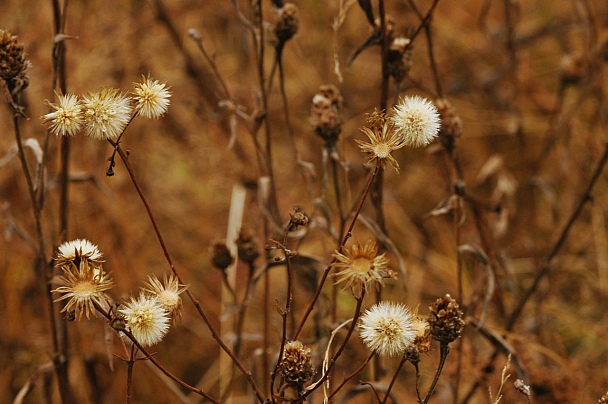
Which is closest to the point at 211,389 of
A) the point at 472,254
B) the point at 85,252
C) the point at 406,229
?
the point at 406,229

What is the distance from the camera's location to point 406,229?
2631mm

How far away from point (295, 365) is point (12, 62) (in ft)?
2.31

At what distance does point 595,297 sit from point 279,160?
50.4 inches

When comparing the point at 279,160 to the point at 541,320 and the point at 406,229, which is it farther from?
the point at 541,320

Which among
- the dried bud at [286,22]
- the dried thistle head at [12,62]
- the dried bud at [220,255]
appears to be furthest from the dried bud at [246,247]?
the dried thistle head at [12,62]

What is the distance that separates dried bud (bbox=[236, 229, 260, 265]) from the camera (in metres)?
1.44

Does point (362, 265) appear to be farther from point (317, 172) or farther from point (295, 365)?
point (317, 172)

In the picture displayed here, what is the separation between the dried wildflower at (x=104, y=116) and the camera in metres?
0.92

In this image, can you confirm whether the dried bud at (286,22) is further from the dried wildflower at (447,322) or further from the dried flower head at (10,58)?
the dried wildflower at (447,322)

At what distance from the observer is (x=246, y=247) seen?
4.71ft

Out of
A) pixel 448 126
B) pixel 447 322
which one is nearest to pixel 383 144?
pixel 447 322

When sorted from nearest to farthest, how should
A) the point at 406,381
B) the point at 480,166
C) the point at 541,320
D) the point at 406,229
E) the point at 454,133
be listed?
the point at 454,133, the point at 541,320, the point at 406,381, the point at 406,229, the point at 480,166

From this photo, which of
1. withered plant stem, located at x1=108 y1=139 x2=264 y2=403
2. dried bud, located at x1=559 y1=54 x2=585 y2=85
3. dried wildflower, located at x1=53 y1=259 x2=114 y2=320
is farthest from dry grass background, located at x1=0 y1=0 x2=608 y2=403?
dried wildflower, located at x1=53 y1=259 x2=114 y2=320

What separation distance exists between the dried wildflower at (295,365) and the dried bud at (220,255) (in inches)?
18.1
